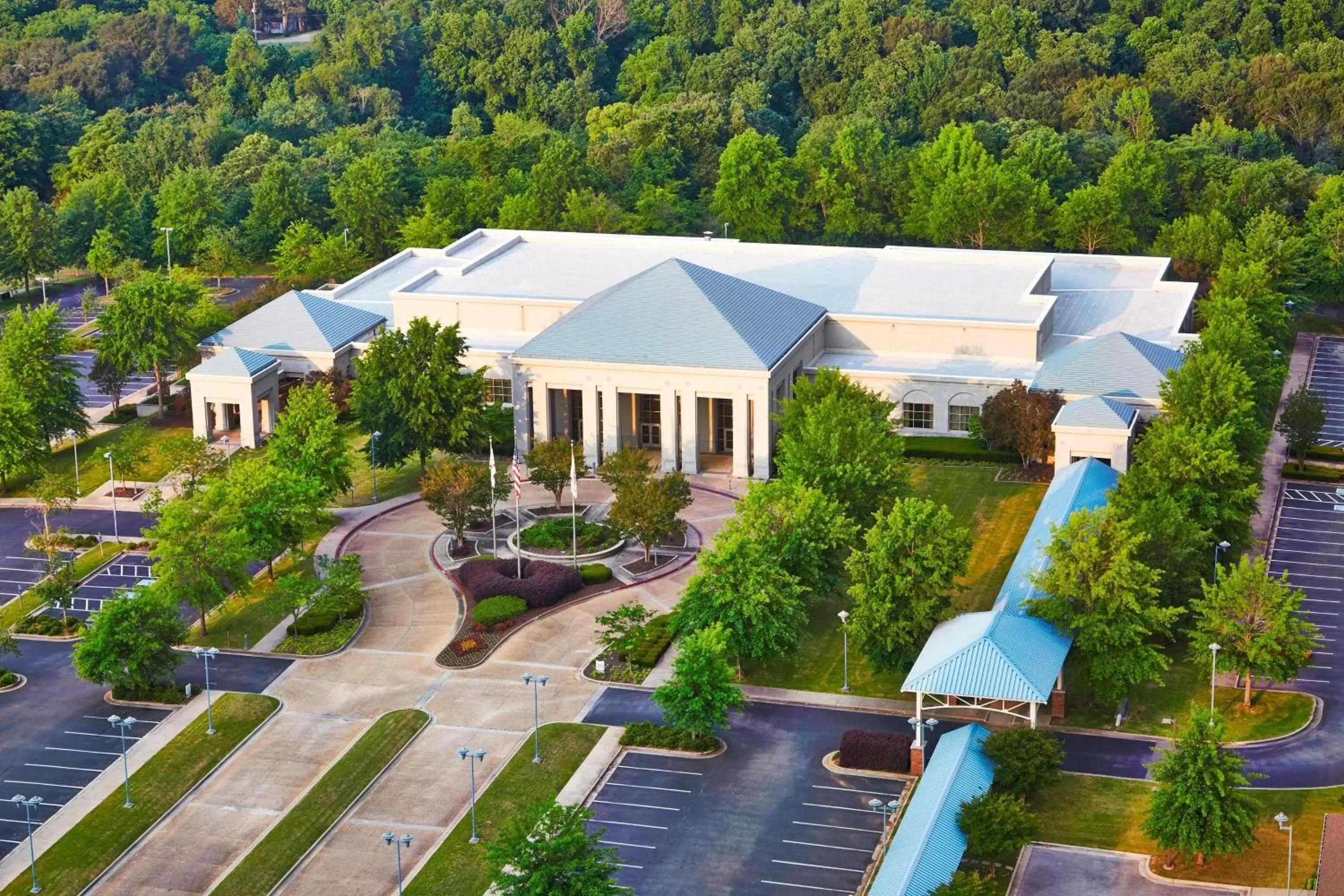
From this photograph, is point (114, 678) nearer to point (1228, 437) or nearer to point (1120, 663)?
point (1120, 663)

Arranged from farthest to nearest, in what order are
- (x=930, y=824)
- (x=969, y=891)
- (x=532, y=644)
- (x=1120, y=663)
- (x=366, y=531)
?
(x=366, y=531)
(x=532, y=644)
(x=1120, y=663)
(x=930, y=824)
(x=969, y=891)

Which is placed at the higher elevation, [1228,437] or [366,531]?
[1228,437]

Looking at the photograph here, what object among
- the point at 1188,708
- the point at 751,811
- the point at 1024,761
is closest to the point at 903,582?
the point at 1024,761

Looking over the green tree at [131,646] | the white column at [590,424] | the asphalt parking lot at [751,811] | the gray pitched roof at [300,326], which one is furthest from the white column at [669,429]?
the green tree at [131,646]


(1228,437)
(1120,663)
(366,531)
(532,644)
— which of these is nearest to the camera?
(1120,663)

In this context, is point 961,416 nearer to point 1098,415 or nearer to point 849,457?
point 1098,415

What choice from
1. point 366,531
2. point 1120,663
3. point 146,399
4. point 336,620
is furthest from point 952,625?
point 146,399

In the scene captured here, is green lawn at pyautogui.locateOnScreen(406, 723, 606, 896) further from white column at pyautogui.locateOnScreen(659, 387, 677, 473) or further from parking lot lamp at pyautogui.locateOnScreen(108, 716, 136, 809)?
white column at pyautogui.locateOnScreen(659, 387, 677, 473)

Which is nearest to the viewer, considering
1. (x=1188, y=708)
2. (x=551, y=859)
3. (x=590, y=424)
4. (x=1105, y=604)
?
(x=551, y=859)
